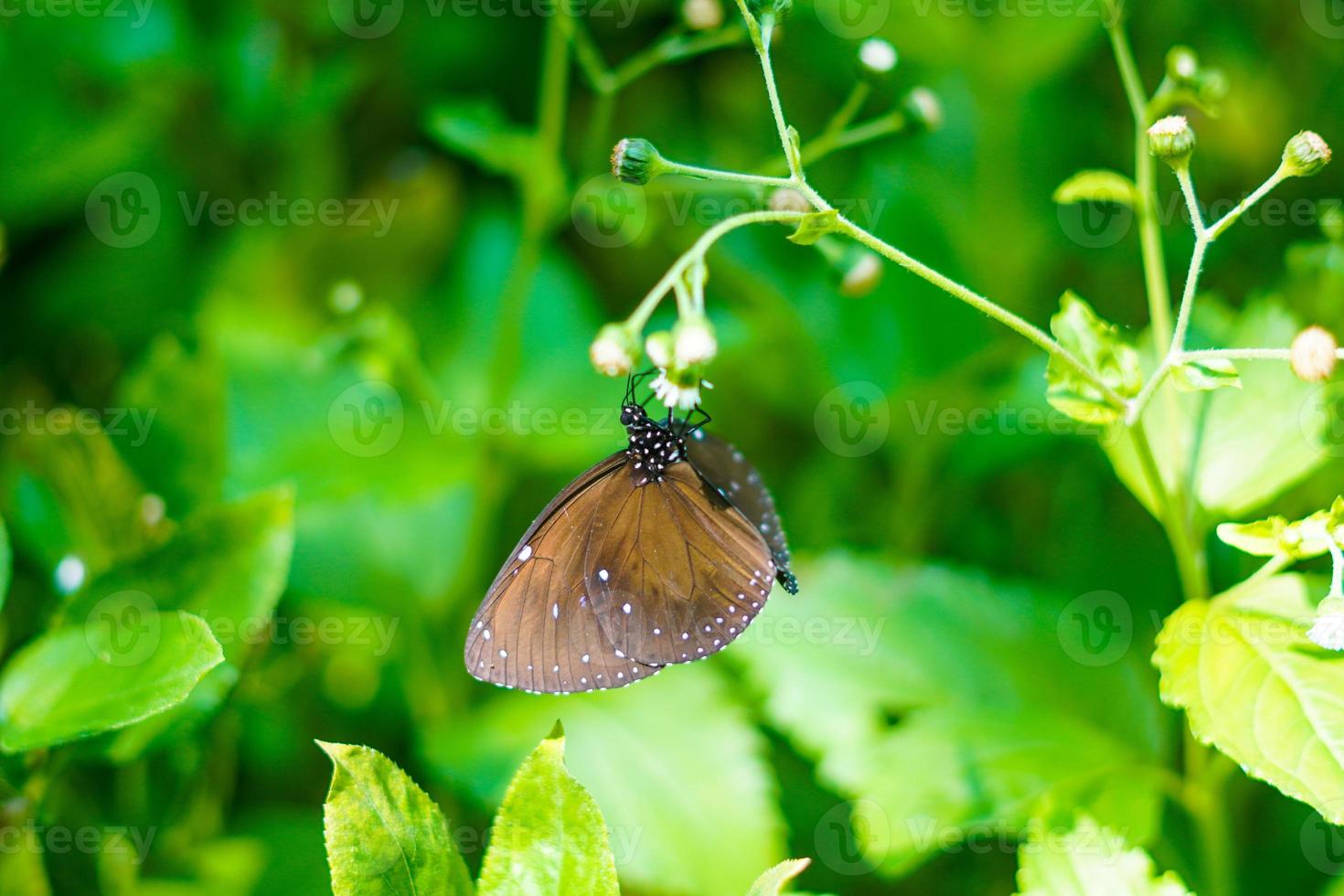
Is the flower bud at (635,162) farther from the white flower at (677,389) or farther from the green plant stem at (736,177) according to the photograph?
the white flower at (677,389)

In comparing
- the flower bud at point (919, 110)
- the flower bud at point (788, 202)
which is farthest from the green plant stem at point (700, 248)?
the flower bud at point (919, 110)

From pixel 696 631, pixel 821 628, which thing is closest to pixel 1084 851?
pixel 696 631

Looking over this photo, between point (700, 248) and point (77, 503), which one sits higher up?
point (700, 248)

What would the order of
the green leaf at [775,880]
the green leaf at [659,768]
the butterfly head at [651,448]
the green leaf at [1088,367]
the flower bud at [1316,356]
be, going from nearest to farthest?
the green leaf at [775,880] < the flower bud at [1316,356] < the green leaf at [1088,367] < the butterfly head at [651,448] < the green leaf at [659,768]

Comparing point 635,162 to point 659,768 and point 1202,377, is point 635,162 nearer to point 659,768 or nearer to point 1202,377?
point 1202,377

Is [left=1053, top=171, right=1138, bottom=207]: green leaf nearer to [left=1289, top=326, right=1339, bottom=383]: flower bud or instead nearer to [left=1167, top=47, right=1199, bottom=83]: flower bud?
[left=1167, top=47, right=1199, bottom=83]: flower bud

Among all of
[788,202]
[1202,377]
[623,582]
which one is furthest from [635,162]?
[1202,377]

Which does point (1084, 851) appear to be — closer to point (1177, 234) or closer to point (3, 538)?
point (3, 538)
